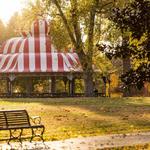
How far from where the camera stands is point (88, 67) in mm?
44781

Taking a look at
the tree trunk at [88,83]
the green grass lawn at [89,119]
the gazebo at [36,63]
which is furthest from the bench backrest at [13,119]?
the gazebo at [36,63]

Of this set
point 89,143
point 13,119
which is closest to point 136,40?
point 89,143

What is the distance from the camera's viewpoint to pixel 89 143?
1722cm

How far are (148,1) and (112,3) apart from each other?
100ft

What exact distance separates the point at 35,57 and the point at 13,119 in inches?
1455

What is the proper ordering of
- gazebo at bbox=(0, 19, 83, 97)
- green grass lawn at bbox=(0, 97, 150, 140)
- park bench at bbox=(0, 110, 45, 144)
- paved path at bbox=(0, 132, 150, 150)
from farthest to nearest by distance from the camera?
gazebo at bbox=(0, 19, 83, 97), green grass lawn at bbox=(0, 97, 150, 140), park bench at bbox=(0, 110, 45, 144), paved path at bbox=(0, 132, 150, 150)

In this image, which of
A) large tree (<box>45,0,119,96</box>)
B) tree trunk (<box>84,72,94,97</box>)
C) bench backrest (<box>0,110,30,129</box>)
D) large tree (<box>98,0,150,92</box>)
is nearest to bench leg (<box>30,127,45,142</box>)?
bench backrest (<box>0,110,30,129</box>)

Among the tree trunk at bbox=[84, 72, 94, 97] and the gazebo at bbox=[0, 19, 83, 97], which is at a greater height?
the gazebo at bbox=[0, 19, 83, 97]

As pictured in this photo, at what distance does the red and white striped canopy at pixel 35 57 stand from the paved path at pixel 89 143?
3359 cm

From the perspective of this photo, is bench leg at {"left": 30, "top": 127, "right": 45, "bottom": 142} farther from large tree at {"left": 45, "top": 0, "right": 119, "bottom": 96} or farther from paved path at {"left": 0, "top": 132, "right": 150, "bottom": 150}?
large tree at {"left": 45, "top": 0, "right": 119, "bottom": 96}

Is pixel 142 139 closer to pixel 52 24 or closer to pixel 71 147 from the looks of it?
pixel 71 147

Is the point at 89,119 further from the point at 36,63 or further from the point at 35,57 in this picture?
the point at 35,57

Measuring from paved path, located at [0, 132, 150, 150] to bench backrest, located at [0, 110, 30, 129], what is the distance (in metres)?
0.67

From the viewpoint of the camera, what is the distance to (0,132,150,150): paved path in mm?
16234
